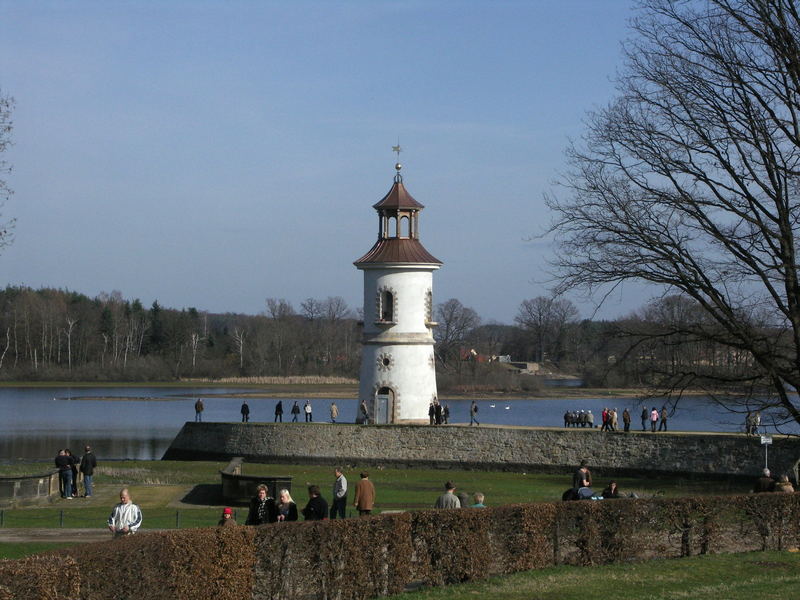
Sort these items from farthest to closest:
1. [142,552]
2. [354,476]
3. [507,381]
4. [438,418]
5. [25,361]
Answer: [25,361] < [507,381] < [438,418] < [354,476] < [142,552]

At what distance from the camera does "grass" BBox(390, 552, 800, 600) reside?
13219mm

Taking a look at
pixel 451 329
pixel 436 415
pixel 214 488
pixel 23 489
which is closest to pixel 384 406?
pixel 436 415

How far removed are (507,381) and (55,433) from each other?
163 ft

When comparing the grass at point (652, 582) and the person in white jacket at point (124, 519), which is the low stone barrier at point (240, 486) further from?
the grass at point (652, 582)

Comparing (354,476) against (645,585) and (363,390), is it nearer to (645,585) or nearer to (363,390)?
(363,390)

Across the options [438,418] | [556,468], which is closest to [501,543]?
[556,468]

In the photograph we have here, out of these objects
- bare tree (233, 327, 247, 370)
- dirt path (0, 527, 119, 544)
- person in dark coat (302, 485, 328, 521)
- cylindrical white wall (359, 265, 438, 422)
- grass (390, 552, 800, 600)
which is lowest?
grass (390, 552, 800, 600)

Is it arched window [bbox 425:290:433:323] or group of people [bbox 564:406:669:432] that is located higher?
arched window [bbox 425:290:433:323]

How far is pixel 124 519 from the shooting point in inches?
560

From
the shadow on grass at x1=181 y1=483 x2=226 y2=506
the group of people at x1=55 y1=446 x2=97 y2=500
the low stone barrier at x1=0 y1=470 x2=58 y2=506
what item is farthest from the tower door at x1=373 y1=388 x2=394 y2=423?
the low stone barrier at x1=0 y1=470 x2=58 y2=506

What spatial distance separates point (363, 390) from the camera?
43156 millimetres

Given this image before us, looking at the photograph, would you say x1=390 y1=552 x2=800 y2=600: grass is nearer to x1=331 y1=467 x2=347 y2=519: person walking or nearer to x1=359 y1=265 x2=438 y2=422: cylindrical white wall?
x1=331 y1=467 x2=347 y2=519: person walking

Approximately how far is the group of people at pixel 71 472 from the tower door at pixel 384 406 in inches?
674

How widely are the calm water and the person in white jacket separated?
87.4 ft
